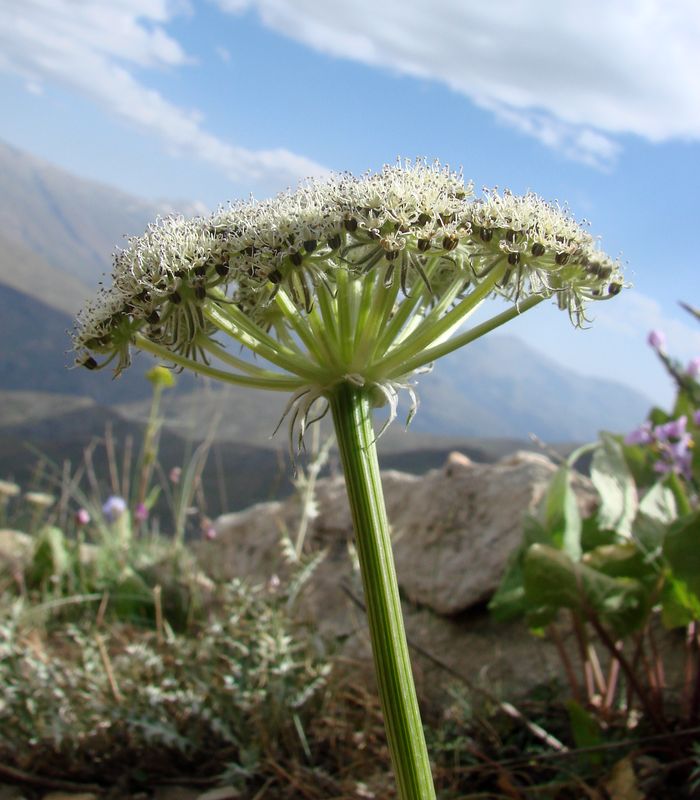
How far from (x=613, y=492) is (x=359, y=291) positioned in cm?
203

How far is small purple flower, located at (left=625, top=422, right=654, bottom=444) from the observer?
14.3ft

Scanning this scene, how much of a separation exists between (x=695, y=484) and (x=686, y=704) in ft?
3.90

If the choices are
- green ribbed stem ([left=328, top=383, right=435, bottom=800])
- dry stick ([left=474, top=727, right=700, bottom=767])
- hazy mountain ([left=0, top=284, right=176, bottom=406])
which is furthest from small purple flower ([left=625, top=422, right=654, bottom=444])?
hazy mountain ([left=0, top=284, right=176, bottom=406])

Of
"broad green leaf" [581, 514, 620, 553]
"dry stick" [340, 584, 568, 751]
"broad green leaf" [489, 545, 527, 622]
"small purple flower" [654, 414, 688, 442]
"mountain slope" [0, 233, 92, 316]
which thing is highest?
"mountain slope" [0, 233, 92, 316]

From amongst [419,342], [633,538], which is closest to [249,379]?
[419,342]

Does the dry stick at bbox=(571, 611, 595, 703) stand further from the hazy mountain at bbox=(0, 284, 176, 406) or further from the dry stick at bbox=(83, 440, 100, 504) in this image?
the hazy mountain at bbox=(0, 284, 176, 406)

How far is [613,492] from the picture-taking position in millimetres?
3549

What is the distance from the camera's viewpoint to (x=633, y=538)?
133 inches

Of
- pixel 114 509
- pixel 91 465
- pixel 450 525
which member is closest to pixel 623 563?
pixel 450 525

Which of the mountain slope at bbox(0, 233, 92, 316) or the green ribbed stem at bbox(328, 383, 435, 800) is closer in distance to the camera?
the green ribbed stem at bbox(328, 383, 435, 800)

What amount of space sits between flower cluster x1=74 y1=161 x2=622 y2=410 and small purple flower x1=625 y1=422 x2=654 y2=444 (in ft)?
8.14

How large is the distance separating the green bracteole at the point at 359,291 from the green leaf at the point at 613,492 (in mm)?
1591

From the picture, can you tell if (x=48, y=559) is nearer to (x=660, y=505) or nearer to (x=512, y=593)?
(x=512, y=593)

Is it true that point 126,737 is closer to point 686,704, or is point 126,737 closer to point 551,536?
point 551,536
